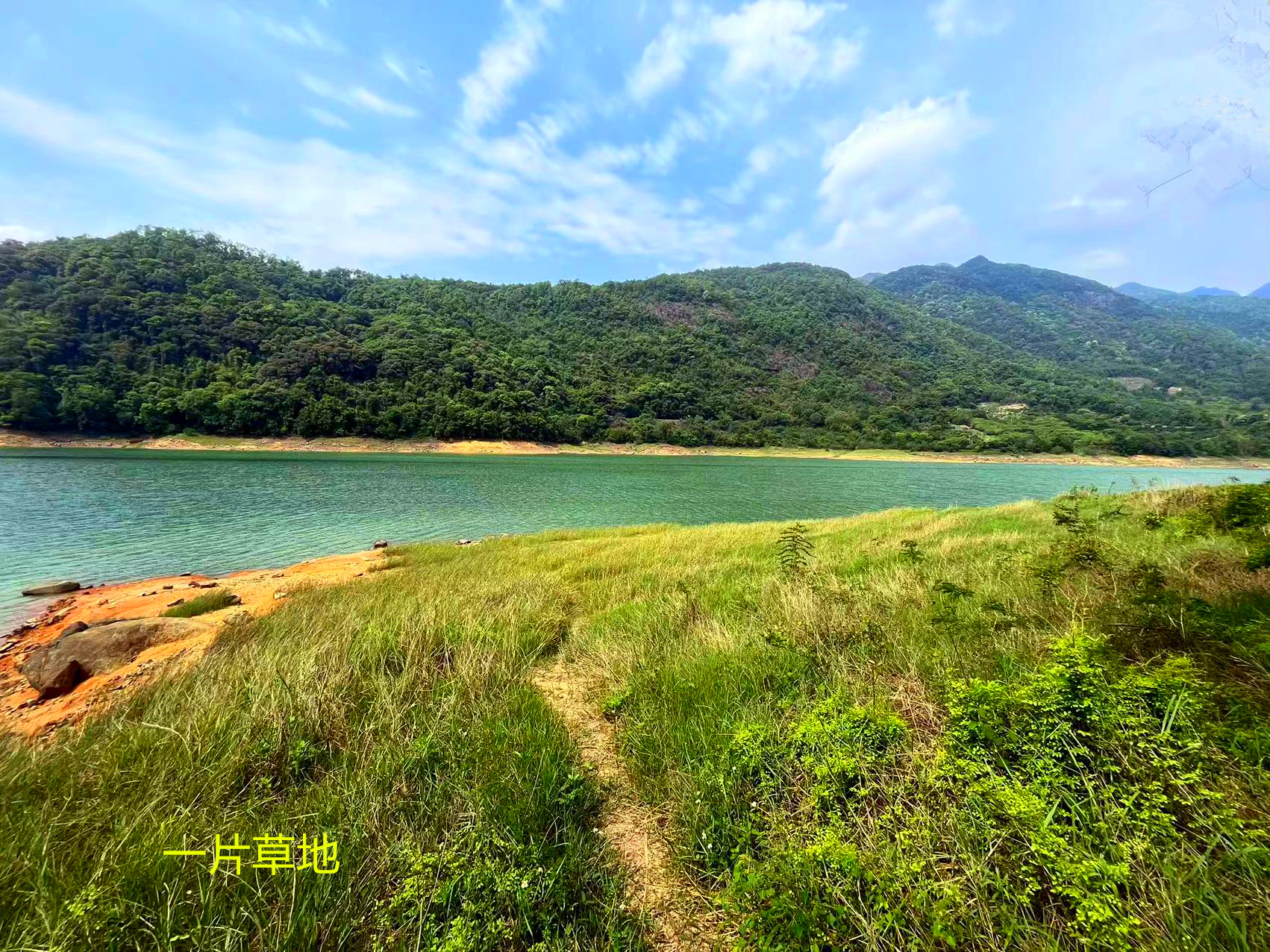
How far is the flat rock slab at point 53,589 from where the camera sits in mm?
11883

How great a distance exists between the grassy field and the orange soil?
6.99 ft

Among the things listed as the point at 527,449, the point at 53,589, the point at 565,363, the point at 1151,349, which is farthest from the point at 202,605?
the point at 1151,349

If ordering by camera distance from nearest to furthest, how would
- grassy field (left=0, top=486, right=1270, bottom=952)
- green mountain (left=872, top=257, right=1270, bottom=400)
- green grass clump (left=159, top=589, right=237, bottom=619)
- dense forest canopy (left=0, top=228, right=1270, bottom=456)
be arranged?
1. grassy field (left=0, top=486, right=1270, bottom=952)
2. green grass clump (left=159, top=589, right=237, bottom=619)
3. dense forest canopy (left=0, top=228, right=1270, bottom=456)
4. green mountain (left=872, top=257, right=1270, bottom=400)

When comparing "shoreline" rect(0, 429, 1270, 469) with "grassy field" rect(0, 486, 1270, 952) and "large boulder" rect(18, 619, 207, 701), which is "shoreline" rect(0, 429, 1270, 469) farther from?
"grassy field" rect(0, 486, 1270, 952)

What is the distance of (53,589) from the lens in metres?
12.0

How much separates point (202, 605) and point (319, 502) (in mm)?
18861

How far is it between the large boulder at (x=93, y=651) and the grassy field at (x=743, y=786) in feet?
12.2

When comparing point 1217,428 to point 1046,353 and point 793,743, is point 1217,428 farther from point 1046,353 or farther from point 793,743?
point 793,743

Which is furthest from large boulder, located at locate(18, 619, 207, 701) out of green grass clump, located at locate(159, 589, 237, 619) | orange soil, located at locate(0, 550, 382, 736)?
green grass clump, located at locate(159, 589, 237, 619)

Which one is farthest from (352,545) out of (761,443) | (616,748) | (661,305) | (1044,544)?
(661,305)

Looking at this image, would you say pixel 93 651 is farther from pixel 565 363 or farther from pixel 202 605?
pixel 565 363

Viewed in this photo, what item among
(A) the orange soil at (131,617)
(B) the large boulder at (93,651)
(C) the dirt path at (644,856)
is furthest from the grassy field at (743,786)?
(B) the large boulder at (93,651)

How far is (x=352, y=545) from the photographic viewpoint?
1811 cm

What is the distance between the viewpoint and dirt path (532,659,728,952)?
2.42 m
